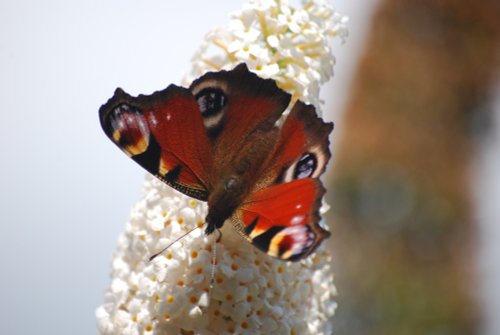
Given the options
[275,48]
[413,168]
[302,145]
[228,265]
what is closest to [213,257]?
[228,265]

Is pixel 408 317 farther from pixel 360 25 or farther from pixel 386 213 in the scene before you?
pixel 360 25

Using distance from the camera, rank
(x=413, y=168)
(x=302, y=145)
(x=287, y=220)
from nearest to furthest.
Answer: (x=287, y=220), (x=302, y=145), (x=413, y=168)

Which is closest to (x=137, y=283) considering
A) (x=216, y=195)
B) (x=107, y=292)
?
(x=107, y=292)

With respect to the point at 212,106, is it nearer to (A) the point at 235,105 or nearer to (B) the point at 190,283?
(A) the point at 235,105

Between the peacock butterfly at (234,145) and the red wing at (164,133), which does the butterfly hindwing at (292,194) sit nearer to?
the peacock butterfly at (234,145)

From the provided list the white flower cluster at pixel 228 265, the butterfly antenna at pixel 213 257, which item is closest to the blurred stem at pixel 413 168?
the white flower cluster at pixel 228 265

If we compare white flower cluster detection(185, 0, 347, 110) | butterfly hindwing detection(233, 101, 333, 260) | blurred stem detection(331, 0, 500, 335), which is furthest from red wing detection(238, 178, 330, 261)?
blurred stem detection(331, 0, 500, 335)
